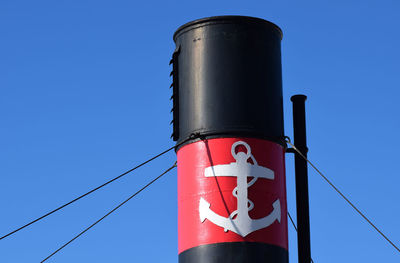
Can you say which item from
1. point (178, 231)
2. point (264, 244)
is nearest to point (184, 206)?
point (178, 231)

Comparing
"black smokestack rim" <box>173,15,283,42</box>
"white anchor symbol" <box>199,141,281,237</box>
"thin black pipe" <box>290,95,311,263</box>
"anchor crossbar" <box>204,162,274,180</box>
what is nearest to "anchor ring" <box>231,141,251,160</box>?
"white anchor symbol" <box>199,141,281,237</box>

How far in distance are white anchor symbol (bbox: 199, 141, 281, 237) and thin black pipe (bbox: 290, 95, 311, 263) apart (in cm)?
102

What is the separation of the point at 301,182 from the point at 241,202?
1936 millimetres

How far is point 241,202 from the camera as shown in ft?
63.7

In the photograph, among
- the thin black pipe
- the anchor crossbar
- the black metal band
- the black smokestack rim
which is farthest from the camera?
the thin black pipe

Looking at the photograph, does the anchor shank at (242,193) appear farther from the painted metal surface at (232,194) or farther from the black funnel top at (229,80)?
the black funnel top at (229,80)

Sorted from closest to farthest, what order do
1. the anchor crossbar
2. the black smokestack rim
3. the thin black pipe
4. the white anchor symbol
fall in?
1. the white anchor symbol
2. the anchor crossbar
3. the black smokestack rim
4. the thin black pipe

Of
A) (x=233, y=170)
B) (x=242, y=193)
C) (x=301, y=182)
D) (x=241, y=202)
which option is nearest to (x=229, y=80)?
(x=233, y=170)

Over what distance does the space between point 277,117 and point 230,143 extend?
1191mm

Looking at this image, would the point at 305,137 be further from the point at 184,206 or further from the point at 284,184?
the point at 184,206

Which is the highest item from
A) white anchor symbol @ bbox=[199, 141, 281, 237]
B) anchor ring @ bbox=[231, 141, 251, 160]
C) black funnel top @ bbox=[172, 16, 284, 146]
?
black funnel top @ bbox=[172, 16, 284, 146]

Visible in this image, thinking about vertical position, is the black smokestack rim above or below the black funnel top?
above

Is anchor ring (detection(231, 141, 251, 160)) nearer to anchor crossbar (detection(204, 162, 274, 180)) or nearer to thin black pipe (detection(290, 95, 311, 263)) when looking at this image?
anchor crossbar (detection(204, 162, 274, 180))

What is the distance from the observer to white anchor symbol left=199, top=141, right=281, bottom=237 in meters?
19.3
